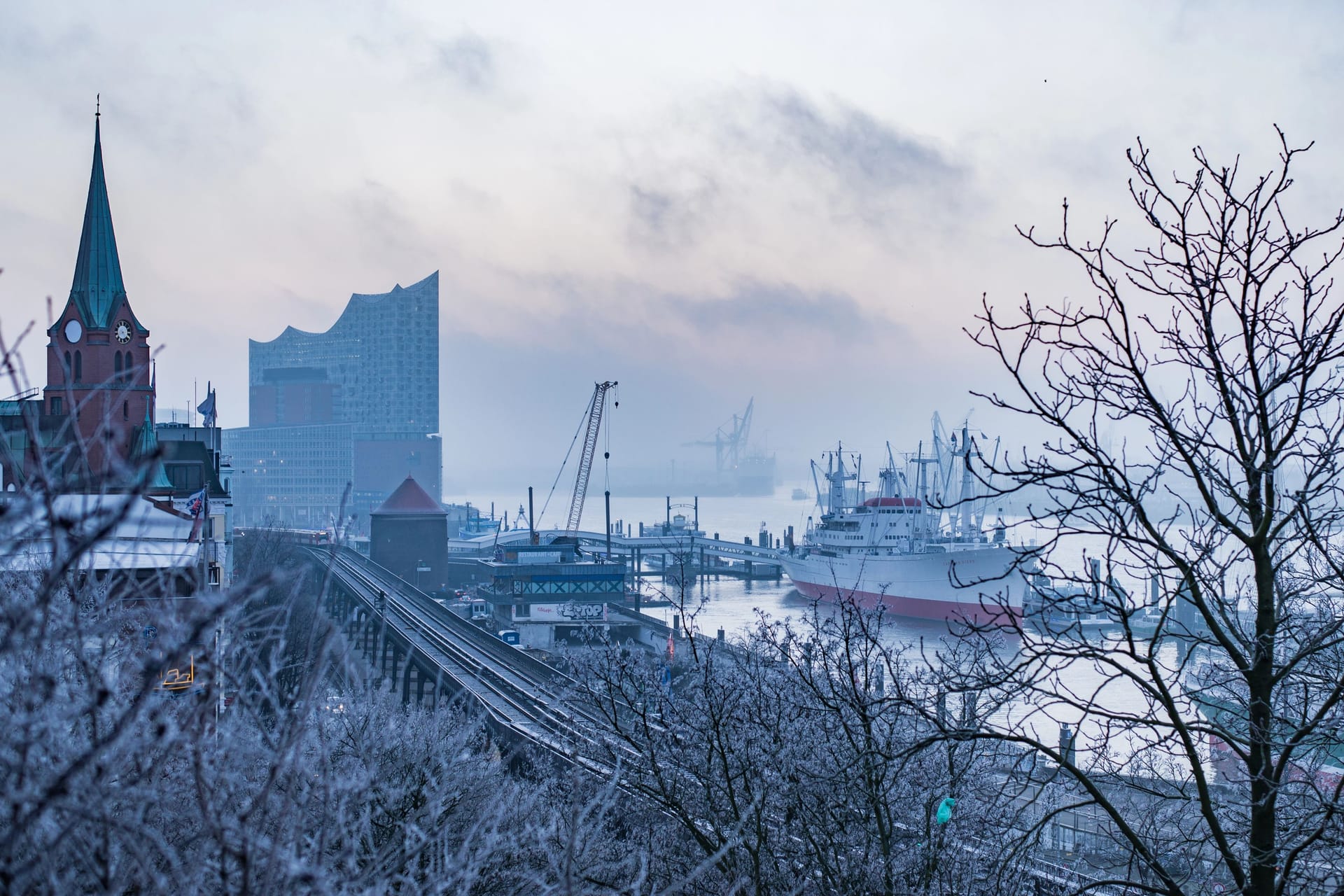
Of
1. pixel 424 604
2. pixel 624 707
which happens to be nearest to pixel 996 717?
pixel 624 707

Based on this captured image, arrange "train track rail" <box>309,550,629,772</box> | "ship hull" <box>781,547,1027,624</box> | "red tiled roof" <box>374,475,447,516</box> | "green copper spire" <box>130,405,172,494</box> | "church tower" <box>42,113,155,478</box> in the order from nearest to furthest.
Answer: "train track rail" <box>309,550,629,772</box> < "green copper spire" <box>130,405,172,494</box> < "church tower" <box>42,113,155,478</box> < "ship hull" <box>781,547,1027,624</box> < "red tiled roof" <box>374,475,447,516</box>

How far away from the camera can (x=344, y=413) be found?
18225 centimetres

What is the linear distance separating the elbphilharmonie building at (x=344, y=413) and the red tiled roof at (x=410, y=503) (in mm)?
68368

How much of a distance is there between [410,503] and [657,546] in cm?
2241

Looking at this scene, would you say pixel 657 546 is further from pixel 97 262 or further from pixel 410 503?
pixel 97 262

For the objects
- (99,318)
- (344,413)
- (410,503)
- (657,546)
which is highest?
(344,413)

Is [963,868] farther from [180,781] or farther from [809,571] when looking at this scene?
[809,571]

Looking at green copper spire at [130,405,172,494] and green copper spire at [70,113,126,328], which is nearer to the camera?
green copper spire at [130,405,172,494]

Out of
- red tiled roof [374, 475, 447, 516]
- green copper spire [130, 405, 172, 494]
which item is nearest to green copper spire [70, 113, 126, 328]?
green copper spire [130, 405, 172, 494]

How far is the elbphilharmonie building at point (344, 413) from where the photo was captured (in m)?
159

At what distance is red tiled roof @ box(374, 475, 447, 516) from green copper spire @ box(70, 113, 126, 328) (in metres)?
37.0

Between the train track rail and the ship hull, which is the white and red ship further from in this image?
the train track rail

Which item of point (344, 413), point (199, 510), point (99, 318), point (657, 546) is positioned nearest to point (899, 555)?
point (657, 546)

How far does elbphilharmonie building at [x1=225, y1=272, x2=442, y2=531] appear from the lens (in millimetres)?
159000
